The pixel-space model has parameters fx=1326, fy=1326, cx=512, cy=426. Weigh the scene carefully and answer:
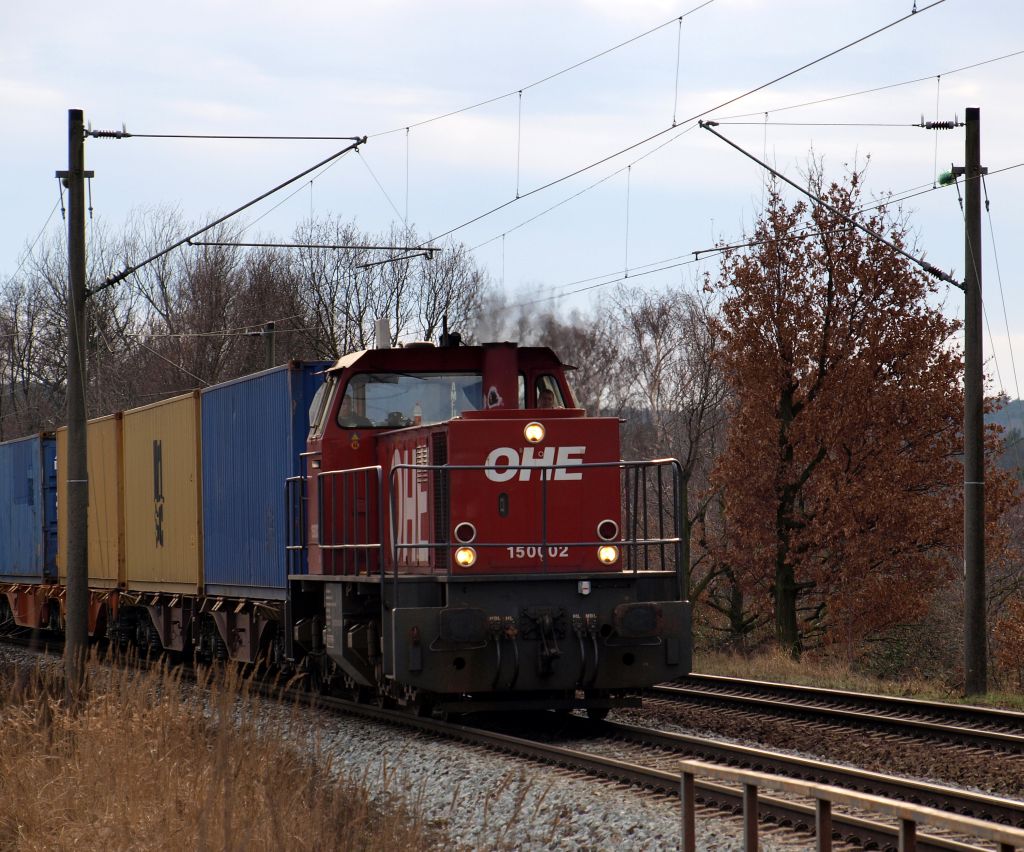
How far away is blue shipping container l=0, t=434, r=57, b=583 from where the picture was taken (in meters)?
23.1

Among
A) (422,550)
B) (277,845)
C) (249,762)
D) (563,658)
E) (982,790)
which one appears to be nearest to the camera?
(277,845)

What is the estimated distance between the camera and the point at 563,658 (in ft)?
34.9

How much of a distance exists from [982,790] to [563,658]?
11.1 ft

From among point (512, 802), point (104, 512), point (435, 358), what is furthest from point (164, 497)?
point (512, 802)

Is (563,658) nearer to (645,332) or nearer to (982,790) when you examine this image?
(982,790)

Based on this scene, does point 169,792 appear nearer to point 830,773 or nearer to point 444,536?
point 830,773

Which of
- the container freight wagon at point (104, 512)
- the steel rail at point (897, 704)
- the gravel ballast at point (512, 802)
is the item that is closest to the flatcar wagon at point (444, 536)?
the gravel ballast at point (512, 802)

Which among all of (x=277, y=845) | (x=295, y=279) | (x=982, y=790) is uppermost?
(x=295, y=279)

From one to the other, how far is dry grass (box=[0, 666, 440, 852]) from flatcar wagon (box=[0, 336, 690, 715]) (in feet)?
6.38

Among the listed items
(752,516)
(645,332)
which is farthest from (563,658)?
(645,332)

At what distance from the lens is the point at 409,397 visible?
12164mm

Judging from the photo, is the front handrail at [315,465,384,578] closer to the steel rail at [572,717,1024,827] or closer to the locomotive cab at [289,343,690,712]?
the locomotive cab at [289,343,690,712]

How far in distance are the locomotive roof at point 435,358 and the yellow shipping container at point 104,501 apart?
9.13 meters

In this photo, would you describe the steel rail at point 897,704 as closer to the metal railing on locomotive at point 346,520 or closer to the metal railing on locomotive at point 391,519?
the metal railing on locomotive at point 391,519
